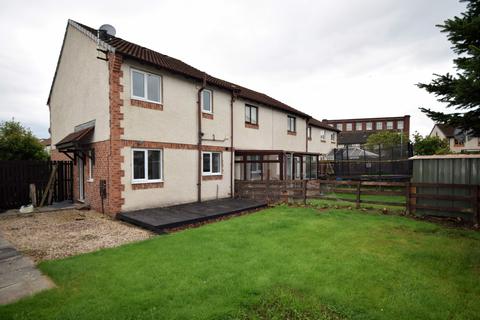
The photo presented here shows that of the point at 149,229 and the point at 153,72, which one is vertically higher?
the point at 153,72

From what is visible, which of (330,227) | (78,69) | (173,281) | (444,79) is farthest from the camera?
(78,69)

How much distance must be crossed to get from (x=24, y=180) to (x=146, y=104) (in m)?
7.44

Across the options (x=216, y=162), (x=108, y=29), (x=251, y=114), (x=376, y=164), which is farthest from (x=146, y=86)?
(x=376, y=164)

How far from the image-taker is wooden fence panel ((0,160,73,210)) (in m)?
11.1

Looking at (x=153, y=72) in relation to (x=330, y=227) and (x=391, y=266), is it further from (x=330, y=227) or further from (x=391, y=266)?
(x=391, y=266)

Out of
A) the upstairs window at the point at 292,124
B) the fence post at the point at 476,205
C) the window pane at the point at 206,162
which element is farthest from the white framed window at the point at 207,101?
the fence post at the point at 476,205

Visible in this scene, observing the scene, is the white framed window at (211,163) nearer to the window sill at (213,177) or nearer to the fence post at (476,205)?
the window sill at (213,177)

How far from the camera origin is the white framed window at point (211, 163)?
12865 mm

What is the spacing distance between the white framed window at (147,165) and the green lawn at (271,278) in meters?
4.01

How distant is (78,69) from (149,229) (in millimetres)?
9255

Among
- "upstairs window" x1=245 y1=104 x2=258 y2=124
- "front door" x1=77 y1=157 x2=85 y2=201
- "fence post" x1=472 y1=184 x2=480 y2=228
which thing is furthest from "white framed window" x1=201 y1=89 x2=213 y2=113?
"fence post" x1=472 y1=184 x2=480 y2=228

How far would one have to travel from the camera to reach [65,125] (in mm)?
13852

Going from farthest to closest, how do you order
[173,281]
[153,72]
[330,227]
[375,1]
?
[153,72]
[375,1]
[330,227]
[173,281]

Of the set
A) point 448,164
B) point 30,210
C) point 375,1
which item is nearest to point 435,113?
point 448,164
